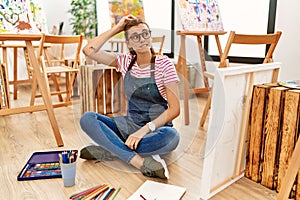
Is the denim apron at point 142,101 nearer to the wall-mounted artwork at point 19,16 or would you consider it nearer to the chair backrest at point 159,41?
the chair backrest at point 159,41

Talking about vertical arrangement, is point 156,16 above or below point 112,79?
above

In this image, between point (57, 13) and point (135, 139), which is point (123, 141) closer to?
point (135, 139)

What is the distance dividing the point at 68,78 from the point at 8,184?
1521 millimetres

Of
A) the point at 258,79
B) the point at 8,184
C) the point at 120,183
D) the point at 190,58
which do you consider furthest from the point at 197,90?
the point at 8,184

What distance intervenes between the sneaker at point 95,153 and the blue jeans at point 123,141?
74mm

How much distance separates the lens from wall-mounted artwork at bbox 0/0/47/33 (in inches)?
60.1

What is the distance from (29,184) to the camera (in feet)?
3.85

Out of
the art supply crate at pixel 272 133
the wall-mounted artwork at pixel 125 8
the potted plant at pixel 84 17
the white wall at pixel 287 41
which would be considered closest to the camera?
the art supply crate at pixel 272 133

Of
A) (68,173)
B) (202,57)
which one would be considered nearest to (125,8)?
(202,57)

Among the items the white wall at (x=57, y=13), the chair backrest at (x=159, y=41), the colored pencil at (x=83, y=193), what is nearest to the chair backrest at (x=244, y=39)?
the chair backrest at (x=159, y=41)

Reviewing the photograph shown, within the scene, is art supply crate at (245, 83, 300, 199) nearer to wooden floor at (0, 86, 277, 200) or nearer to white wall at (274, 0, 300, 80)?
wooden floor at (0, 86, 277, 200)

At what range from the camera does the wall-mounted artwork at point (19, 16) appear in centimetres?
153

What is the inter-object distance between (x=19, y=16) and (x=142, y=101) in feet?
3.02

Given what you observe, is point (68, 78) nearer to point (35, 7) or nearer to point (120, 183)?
point (35, 7)
